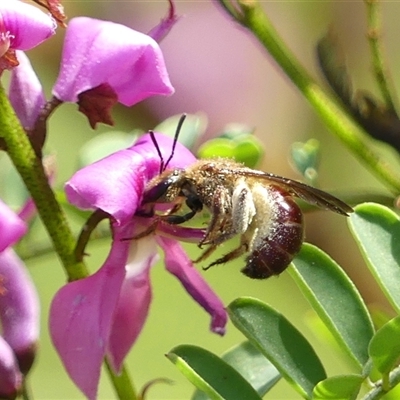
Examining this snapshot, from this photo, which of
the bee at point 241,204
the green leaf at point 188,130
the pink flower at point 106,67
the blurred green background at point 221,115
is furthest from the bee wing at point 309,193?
the blurred green background at point 221,115

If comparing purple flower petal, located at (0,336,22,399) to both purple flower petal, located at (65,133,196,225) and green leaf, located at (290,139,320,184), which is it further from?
green leaf, located at (290,139,320,184)

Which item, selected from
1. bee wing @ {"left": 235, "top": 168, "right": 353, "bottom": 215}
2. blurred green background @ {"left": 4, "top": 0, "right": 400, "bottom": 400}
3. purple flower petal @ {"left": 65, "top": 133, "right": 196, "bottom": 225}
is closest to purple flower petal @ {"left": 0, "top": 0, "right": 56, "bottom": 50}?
purple flower petal @ {"left": 65, "top": 133, "right": 196, "bottom": 225}

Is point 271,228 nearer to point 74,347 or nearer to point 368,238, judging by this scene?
point 368,238

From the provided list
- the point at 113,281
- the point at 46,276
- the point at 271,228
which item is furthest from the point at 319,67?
the point at 46,276

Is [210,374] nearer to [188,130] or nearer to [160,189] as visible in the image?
[160,189]

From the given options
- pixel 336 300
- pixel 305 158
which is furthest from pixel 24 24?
pixel 305 158
